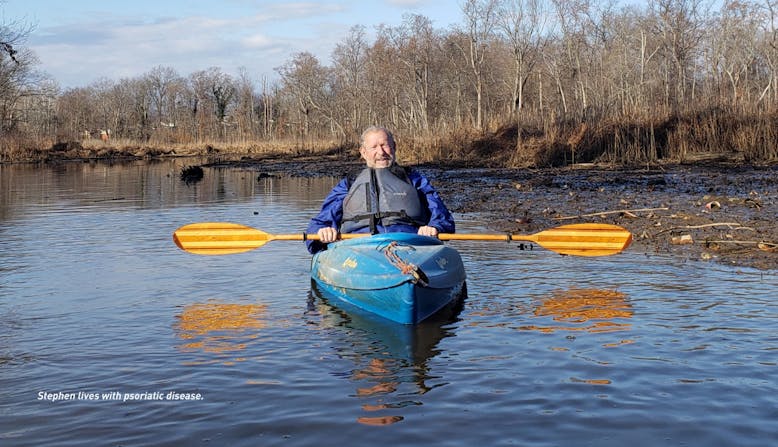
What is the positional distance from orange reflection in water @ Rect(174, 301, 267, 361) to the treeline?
14716 millimetres

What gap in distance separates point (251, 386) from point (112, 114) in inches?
2872

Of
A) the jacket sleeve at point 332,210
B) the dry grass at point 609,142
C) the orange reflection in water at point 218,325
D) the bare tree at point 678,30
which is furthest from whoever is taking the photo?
the bare tree at point 678,30

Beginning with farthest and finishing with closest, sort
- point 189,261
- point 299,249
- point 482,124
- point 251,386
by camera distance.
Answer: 1. point 482,124
2. point 299,249
3. point 189,261
4. point 251,386

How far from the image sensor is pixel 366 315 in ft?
20.0

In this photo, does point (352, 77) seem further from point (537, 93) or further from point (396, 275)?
point (396, 275)

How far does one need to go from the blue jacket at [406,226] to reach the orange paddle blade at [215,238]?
34.5 inches

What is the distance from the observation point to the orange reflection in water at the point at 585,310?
5707 millimetres

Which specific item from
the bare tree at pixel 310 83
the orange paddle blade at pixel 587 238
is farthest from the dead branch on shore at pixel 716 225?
the bare tree at pixel 310 83

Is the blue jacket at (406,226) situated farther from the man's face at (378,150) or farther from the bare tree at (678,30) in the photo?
the bare tree at (678,30)

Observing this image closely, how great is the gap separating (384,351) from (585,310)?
6.00 ft

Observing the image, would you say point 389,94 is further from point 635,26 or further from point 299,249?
point 299,249

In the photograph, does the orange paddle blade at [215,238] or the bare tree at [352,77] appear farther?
the bare tree at [352,77]

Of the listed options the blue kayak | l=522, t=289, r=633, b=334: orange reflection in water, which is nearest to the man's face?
the blue kayak

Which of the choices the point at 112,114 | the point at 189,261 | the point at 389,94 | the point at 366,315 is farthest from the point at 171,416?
the point at 112,114
